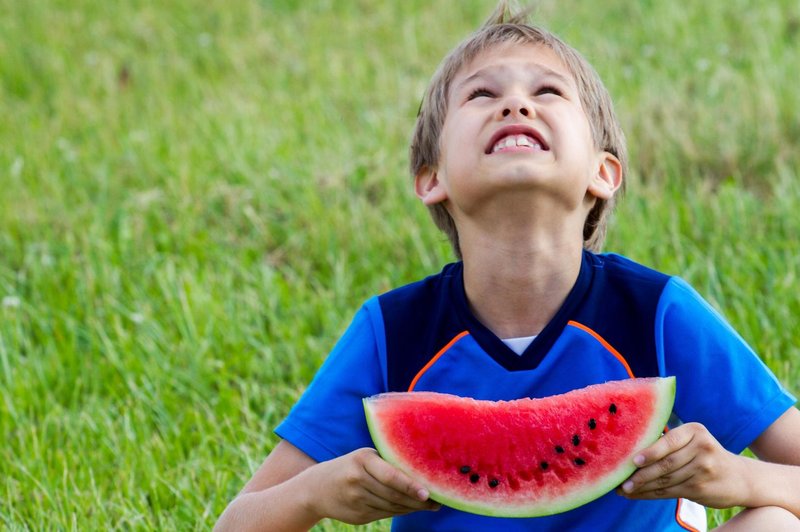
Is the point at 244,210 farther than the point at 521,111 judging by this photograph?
Yes

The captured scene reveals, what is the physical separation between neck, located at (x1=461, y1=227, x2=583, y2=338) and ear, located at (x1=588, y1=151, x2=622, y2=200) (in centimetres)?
17

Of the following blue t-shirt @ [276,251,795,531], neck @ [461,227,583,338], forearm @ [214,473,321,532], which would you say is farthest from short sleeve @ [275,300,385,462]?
neck @ [461,227,583,338]

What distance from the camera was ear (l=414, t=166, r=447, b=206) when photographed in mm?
2654

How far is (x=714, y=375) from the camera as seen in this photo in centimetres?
231

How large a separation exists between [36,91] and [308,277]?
2.90 meters

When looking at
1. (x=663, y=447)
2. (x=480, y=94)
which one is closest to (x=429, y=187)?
(x=480, y=94)

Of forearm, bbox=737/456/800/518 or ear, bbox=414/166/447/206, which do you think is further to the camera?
ear, bbox=414/166/447/206

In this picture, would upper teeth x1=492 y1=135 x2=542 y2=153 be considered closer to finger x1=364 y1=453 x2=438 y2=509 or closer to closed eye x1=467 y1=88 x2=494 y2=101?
closed eye x1=467 y1=88 x2=494 y2=101

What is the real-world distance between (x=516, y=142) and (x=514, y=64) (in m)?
0.31

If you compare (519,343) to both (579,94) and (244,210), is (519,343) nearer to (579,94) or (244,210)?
(579,94)

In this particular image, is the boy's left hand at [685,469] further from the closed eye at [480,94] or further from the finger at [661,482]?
the closed eye at [480,94]

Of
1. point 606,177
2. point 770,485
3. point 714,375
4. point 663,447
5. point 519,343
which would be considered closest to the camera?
point 663,447

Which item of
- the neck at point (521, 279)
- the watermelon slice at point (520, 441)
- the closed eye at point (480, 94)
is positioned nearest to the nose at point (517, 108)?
the closed eye at point (480, 94)

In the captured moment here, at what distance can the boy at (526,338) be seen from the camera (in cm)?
228
